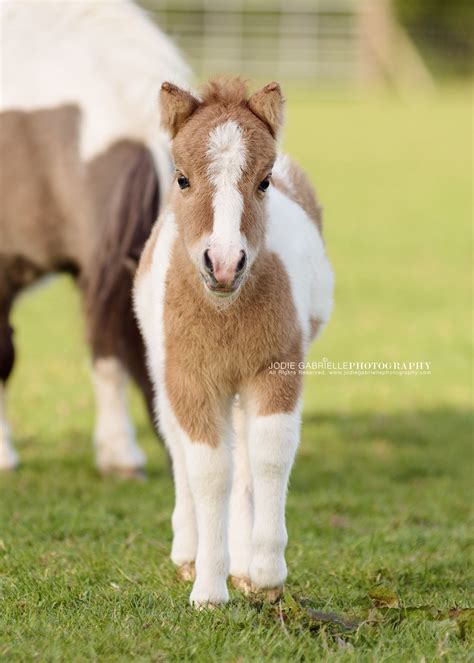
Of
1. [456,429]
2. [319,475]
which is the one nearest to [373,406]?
[456,429]

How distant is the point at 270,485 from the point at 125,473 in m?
3.11

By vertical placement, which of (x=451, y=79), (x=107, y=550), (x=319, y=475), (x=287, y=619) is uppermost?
(x=287, y=619)

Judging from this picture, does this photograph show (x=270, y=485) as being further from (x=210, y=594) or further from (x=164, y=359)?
(x=164, y=359)

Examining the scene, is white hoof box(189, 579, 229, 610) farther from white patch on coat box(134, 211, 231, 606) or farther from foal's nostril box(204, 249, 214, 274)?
foal's nostril box(204, 249, 214, 274)

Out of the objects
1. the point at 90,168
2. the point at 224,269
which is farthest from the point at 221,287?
the point at 90,168

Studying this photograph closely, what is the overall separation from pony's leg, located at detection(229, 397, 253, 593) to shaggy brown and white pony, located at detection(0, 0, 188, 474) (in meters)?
2.02

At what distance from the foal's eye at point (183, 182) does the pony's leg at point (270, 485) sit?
762 millimetres

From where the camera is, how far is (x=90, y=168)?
253 inches

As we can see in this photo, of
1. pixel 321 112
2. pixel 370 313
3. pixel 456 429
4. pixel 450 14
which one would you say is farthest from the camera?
pixel 450 14

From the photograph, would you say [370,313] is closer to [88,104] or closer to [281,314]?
[88,104]

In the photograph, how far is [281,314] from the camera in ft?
12.4

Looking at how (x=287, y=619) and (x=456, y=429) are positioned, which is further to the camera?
(x=456, y=429)

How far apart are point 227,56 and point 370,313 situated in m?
A: 32.2

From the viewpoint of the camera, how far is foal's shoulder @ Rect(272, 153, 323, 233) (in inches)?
173
